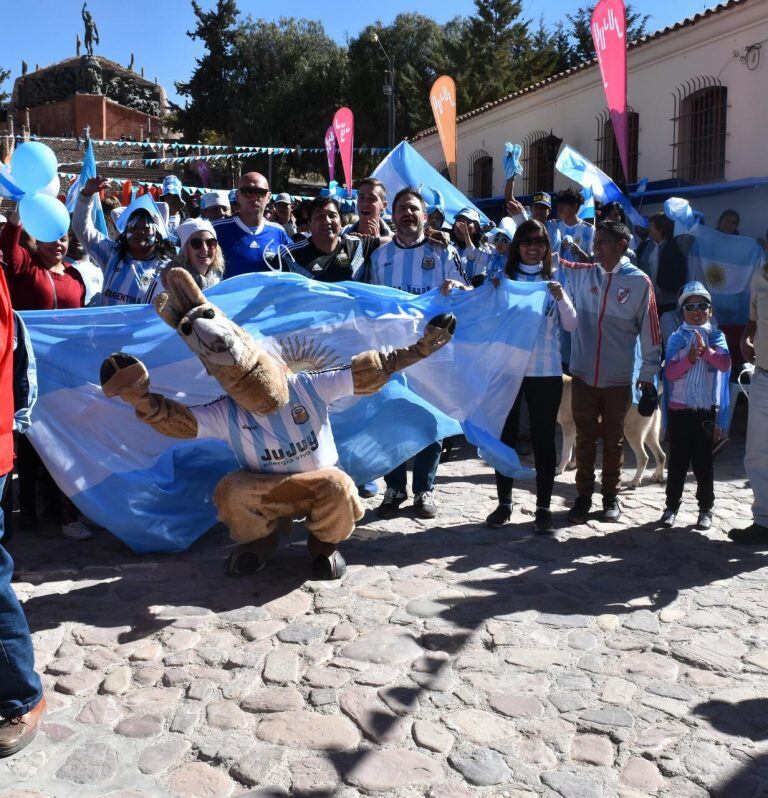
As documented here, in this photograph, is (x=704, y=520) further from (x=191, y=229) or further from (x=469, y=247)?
(x=191, y=229)

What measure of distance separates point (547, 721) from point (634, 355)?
9.76 ft

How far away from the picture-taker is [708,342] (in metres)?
5.44

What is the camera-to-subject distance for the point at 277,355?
468cm

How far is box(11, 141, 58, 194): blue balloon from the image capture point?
4.29 meters

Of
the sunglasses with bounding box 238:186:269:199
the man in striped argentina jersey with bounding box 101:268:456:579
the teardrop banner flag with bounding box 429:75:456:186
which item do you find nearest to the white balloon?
the man in striped argentina jersey with bounding box 101:268:456:579

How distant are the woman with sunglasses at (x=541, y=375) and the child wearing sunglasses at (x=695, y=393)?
2.60ft

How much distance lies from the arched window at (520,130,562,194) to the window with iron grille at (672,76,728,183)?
4.32 meters

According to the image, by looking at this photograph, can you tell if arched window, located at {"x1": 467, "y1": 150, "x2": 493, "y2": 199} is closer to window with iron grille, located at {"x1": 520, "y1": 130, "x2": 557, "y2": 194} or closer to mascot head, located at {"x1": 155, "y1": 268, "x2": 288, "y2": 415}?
window with iron grille, located at {"x1": 520, "y1": 130, "x2": 557, "y2": 194}

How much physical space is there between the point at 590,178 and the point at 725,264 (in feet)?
5.53

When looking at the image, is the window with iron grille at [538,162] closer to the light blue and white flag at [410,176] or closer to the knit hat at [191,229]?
the light blue and white flag at [410,176]

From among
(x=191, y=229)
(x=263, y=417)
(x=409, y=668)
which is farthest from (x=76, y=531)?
(x=409, y=668)

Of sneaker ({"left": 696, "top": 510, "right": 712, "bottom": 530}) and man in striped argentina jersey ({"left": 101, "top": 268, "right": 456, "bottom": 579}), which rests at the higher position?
man in striped argentina jersey ({"left": 101, "top": 268, "right": 456, "bottom": 579})

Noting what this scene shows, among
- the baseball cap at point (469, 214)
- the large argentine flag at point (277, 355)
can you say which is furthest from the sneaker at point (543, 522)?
the baseball cap at point (469, 214)

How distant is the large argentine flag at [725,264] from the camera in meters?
8.83
